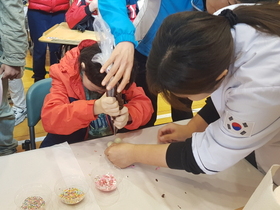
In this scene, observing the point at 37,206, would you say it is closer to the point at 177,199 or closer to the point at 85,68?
the point at 177,199

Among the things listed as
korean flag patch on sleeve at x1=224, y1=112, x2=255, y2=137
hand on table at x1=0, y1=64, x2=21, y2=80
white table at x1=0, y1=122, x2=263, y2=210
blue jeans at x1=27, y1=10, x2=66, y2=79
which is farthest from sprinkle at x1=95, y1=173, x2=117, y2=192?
blue jeans at x1=27, y1=10, x2=66, y2=79

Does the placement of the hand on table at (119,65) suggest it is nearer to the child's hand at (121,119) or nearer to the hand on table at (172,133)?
the child's hand at (121,119)

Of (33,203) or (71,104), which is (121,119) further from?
(33,203)

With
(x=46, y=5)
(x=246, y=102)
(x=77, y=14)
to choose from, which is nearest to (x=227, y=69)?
(x=246, y=102)

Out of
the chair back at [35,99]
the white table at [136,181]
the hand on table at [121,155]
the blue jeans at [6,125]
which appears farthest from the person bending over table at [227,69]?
the blue jeans at [6,125]

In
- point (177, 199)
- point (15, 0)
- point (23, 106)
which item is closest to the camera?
point (177, 199)

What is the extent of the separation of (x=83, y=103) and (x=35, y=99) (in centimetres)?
31

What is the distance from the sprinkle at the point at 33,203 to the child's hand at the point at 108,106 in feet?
1.21

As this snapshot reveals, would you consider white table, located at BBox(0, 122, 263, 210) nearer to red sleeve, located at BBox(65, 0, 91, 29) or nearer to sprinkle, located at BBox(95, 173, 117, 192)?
sprinkle, located at BBox(95, 173, 117, 192)

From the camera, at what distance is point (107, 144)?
3.48 feet

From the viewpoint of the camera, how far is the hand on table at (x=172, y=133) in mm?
1102

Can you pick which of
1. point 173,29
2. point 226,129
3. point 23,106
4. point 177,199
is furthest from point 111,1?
point 23,106

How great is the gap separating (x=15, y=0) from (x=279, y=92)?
1314 millimetres

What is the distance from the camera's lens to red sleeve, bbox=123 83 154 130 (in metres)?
1.17
